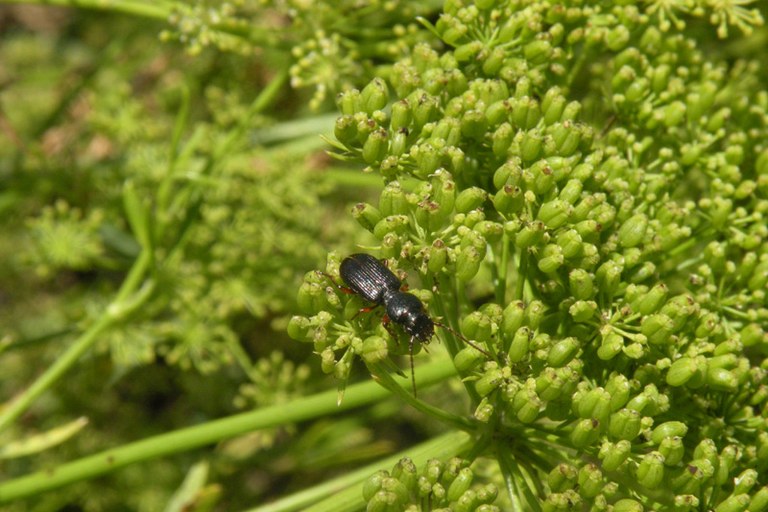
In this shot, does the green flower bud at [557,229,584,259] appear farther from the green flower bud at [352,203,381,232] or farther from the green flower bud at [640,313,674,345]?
the green flower bud at [352,203,381,232]

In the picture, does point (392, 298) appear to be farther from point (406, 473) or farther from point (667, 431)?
point (667, 431)

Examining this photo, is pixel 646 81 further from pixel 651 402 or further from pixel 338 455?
pixel 338 455

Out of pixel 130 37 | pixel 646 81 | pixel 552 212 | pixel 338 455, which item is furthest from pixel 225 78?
pixel 552 212

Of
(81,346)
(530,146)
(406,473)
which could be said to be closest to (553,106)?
(530,146)

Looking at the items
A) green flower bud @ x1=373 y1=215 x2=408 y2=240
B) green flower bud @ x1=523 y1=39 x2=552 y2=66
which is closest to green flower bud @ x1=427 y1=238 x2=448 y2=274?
green flower bud @ x1=373 y1=215 x2=408 y2=240

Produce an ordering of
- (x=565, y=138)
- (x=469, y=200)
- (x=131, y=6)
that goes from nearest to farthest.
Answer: (x=469, y=200) → (x=565, y=138) → (x=131, y=6)

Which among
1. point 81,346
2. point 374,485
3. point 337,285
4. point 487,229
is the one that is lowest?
point 81,346
